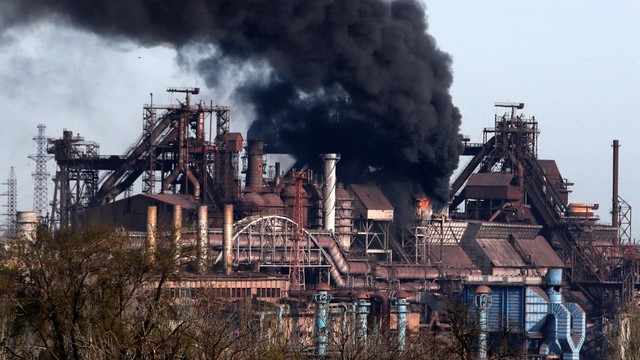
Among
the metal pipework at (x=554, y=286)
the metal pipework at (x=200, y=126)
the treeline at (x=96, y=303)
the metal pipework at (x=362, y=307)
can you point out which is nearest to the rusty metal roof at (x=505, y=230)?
the metal pipework at (x=554, y=286)

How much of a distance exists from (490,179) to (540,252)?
7461 millimetres

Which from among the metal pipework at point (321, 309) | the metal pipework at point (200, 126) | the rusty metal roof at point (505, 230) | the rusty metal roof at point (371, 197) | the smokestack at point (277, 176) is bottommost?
the metal pipework at point (321, 309)

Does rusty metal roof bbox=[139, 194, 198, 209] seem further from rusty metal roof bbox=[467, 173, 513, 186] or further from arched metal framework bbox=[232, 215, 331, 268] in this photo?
rusty metal roof bbox=[467, 173, 513, 186]

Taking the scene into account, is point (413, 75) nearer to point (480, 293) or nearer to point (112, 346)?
point (480, 293)

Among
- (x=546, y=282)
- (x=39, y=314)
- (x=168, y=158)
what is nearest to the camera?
(x=39, y=314)

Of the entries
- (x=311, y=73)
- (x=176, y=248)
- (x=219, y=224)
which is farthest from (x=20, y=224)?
(x=176, y=248)

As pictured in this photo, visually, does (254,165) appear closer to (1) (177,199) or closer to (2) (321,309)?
(1) (177,199)

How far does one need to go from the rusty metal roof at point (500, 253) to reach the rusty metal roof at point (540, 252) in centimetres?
88

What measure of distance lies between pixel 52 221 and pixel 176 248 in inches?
3015

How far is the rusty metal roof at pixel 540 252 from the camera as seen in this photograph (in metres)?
138

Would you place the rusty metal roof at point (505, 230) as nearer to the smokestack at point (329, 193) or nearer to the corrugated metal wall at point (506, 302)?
the smokestack at point (329, 193)

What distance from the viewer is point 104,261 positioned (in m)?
47.2

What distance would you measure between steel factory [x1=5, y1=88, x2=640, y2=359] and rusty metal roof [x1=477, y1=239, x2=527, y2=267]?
0.16 meters

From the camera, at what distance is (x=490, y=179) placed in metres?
141
